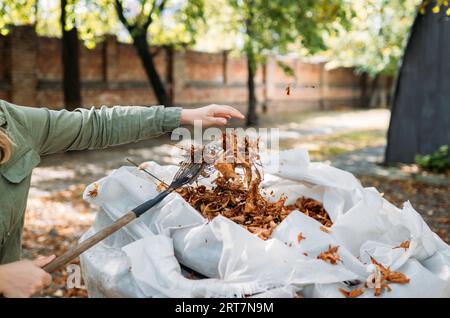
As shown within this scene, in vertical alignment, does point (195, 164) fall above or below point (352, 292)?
above

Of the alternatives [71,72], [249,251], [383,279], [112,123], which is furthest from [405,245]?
[71,72]

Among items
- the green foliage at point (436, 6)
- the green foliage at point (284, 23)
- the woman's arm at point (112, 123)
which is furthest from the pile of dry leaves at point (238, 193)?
the green foliage at point (284, 23)

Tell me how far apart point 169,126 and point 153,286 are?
0.73 metres

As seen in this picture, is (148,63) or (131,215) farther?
(148,63)

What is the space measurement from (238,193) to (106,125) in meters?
0.67

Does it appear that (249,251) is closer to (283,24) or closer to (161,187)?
(161,187)

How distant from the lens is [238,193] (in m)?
2.36

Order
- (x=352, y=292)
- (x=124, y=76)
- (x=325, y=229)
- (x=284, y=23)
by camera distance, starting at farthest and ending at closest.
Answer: (x=124, y=76), (x=284, y=23), (x=325, y=229), (x=352, y=292)

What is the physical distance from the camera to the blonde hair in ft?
5.79

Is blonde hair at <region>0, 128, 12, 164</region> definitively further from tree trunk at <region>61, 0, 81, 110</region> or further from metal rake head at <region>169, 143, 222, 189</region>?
tree trunk at <region>61, 0, 81, 110</region>

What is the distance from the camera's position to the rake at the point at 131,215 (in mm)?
1729
